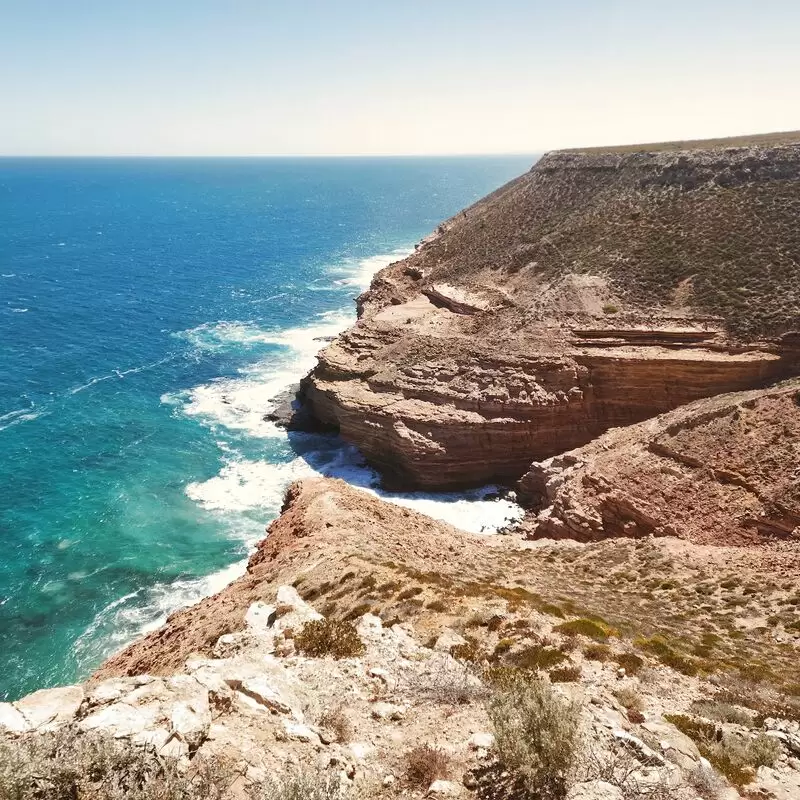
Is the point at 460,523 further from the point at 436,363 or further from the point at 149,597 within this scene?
the point at 149,597

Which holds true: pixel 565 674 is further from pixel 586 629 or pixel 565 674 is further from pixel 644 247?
pixel 644 247

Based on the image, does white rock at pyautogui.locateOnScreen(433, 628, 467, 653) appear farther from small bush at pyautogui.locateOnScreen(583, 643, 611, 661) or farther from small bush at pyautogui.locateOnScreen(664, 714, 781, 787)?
small bush at pyautogui.locateOnScreen(664, 714, 781, 787)

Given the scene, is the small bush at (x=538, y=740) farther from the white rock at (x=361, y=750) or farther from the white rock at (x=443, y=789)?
the white rock at (x=361, y=750)

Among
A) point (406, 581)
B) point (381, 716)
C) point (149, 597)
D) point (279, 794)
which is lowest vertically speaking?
point (149, 597)

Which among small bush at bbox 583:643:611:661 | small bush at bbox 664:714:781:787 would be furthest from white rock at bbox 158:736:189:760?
small bush at bbox 583:643:611:661

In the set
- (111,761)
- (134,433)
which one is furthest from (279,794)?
(134,433)

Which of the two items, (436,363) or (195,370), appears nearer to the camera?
(436,363)
